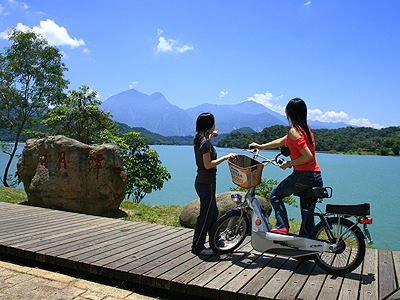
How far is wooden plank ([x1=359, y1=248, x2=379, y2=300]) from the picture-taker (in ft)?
10.3

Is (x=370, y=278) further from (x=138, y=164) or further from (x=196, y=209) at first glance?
(x=138, y=164)

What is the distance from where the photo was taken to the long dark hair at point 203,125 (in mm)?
4031

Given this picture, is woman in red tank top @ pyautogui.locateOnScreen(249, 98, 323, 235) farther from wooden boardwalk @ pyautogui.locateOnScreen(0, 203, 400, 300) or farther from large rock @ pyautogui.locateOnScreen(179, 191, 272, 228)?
large rock @ pyautogui.locateOnScreen(179, 191, 272, 228)

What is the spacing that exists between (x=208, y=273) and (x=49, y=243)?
2.53 meters

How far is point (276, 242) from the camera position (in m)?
3.87

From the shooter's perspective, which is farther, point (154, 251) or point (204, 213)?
point (154, 251)

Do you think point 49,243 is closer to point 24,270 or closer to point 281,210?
point 24,270

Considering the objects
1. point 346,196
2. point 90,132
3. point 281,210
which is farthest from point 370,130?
point 281,210

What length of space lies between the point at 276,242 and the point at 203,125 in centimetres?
165

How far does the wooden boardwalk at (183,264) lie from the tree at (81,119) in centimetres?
990

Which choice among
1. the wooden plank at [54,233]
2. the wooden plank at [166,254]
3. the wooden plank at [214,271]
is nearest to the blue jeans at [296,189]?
the wooden plank at [214,271]

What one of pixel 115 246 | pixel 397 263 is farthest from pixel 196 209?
pixel 397 263

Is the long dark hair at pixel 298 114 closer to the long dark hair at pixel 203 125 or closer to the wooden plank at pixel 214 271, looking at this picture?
the long dark hair at pixel 203 125

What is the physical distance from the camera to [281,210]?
391 cm
